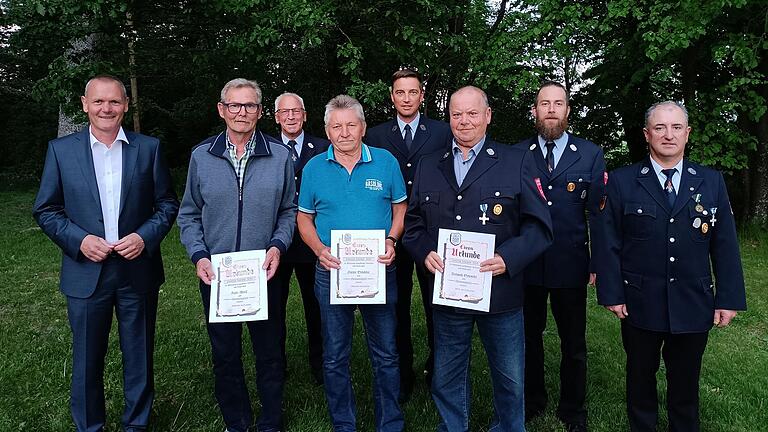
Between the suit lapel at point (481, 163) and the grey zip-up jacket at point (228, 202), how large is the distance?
113cm

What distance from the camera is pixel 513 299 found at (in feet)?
10.3

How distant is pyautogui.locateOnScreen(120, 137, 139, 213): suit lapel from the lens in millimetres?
3447

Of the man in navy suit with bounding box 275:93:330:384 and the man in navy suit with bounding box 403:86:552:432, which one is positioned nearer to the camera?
the man in navy suit with bounding box 403:86:552:432

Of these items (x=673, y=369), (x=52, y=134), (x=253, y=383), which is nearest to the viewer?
(x=673, y=369)

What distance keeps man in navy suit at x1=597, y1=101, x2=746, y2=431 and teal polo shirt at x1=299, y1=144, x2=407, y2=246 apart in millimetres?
1249

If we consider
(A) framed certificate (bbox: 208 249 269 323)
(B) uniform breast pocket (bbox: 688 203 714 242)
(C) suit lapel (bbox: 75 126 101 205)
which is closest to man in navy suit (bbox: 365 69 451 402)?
(A) framed certificate (bbox: 208 249 269 323)

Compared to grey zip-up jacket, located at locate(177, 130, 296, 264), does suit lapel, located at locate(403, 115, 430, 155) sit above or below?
above

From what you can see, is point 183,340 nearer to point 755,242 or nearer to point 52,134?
point 755,242

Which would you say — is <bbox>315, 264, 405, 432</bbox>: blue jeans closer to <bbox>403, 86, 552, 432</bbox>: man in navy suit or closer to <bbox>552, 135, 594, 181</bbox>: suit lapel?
<bbox>403, 86, 552, 432</bbox>: man in navy suit

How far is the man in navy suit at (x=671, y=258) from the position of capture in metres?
3.14

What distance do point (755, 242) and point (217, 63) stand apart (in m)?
10.6

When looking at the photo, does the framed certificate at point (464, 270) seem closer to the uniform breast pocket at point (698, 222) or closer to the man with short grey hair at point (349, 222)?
the man with short grey hair at point (349, 222)

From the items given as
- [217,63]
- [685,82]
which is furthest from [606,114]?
[217,63]

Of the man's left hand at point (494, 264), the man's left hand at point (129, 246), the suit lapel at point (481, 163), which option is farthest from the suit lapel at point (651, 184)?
the man's left hand at point (129, 246)
